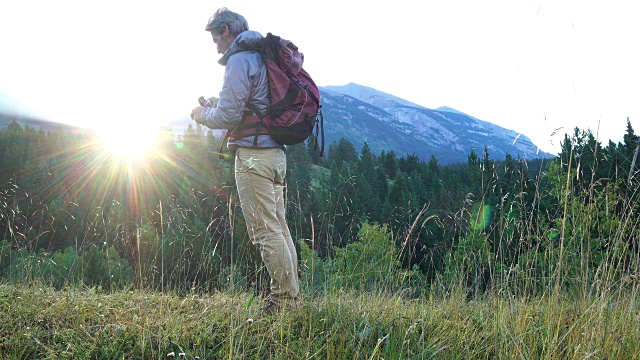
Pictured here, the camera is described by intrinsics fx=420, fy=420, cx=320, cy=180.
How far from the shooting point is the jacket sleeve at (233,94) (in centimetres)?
304

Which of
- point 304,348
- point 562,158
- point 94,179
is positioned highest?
point 562,158

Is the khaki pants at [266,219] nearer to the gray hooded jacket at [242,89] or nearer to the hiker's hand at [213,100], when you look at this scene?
the gray hooded jacket at [242,89]

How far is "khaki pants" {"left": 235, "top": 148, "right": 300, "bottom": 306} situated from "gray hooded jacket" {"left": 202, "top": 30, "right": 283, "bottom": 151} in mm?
135

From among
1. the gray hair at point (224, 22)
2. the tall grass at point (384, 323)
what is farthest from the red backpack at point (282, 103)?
the tall grass at point (384, 323)

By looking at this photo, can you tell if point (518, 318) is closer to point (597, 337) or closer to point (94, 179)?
point (597, 337)

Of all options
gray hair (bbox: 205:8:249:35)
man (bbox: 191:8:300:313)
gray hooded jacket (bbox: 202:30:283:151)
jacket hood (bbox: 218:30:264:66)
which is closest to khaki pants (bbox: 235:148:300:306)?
man (bbox: 191:8:300:313)

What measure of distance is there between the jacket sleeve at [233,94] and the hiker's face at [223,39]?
0.27m

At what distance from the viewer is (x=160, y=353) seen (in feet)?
8.11

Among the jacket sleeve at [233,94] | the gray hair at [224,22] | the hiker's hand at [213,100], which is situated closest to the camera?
the jacket sleeve at [233,94]

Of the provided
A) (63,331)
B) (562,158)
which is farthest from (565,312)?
(63,331)

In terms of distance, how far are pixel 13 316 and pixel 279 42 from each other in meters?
2.72

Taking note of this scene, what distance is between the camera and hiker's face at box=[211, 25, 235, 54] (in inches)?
128

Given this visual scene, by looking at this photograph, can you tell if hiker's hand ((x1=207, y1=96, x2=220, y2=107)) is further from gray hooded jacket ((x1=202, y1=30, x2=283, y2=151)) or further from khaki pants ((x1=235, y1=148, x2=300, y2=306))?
khaki pants ((x1=235, y1=148, x2=300, y2=306))

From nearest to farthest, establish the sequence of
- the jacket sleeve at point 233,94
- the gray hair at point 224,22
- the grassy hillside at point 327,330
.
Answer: the grassy hillside at point 327,330 < the jacket sleeve at point 233,94 < the gray hair at point 224,22
